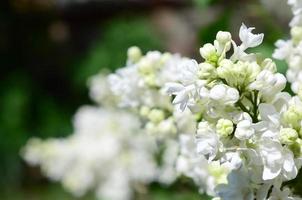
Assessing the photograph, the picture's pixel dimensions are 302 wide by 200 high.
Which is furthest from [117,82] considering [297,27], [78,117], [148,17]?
[148,17]

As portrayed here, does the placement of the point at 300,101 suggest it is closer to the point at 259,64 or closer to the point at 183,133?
the point at 259,64

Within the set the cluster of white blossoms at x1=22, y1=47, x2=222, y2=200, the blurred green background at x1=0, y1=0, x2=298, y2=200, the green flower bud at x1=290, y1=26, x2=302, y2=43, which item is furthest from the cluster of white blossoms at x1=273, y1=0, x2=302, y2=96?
the blurred green background at x1=0, y1=0, x2=298, y2=200

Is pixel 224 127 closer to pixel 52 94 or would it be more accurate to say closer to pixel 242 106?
pixel 242 106

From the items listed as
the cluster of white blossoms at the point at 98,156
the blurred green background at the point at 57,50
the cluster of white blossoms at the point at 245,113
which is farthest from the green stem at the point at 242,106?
the blurred green background at the point at 57,50

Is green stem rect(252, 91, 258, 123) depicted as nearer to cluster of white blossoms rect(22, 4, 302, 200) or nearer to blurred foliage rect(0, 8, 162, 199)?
cluster of white blossoms rect(22, 4, 302, 200)

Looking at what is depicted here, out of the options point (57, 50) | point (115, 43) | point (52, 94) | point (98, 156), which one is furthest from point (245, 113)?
point (57, 50)

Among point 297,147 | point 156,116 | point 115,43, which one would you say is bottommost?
point 297,147
